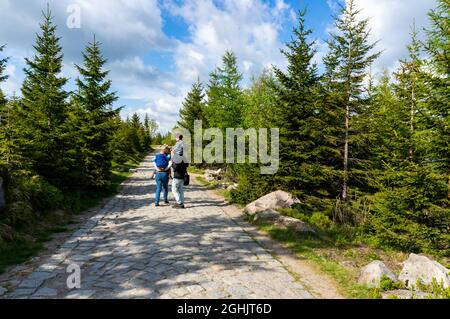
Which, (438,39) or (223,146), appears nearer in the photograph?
(438,39)

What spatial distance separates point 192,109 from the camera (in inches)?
1174

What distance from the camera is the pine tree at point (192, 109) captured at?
2936 cm

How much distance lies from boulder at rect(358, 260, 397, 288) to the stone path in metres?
1.19

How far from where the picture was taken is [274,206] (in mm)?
11211

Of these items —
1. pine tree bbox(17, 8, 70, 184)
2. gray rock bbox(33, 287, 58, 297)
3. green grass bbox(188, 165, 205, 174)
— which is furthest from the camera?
green grass bbox(188, 165, 205, 174)

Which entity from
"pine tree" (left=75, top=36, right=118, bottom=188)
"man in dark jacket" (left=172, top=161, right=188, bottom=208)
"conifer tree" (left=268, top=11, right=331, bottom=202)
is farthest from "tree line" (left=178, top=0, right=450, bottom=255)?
"pine tree" (left=75, top=36, right=118, bottom=188)

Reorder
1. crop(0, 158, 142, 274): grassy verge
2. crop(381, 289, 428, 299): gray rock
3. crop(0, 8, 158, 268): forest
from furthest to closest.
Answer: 1. crop(0, 8, 158, 268): forest
2. crop(0, 158, 142, 274): grassy verge
3. crop(381, 289, 428, 299): gray rock

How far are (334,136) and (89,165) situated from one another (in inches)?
447

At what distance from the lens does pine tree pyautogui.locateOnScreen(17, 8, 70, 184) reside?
10297mm

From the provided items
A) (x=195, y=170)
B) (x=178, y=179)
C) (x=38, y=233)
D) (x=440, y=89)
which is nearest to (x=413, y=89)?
(x=440, y=89)

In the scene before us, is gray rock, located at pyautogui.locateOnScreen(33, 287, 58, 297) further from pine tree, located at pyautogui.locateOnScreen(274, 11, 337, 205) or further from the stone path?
pine tree, located at pyautogui.locateOnScreen(274, 11, 337, 205)

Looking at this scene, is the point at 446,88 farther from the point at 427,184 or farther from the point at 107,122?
the point at 107,122

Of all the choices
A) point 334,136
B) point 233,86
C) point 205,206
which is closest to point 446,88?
point 334,136

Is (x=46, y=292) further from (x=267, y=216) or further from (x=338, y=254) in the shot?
(x=267, y=216)
